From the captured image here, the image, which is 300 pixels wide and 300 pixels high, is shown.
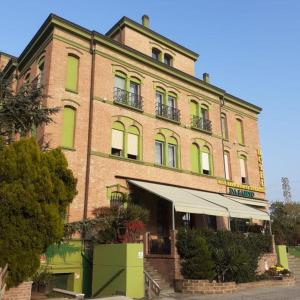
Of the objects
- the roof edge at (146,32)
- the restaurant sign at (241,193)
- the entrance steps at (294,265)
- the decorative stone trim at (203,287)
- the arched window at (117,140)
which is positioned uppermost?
the roof edge at (146,32)

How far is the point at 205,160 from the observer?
2553cm

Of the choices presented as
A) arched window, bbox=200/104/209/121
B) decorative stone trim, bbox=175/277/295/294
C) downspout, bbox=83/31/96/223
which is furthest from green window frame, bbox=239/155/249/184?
downspout, bbox=83/31/96/223

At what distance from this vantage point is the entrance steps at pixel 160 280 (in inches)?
614

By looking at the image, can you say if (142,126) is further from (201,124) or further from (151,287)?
(151,287)

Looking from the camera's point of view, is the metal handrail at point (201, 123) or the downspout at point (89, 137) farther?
the metal handrail at point (201, 123)

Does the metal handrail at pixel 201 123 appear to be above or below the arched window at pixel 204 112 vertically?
below

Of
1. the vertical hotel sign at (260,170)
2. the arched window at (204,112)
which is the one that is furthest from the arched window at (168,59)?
the vertical hotel sign at (260,170)

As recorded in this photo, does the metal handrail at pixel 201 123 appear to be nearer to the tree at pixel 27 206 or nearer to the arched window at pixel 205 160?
the arched window at pixel 205 160

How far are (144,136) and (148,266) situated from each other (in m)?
7.89

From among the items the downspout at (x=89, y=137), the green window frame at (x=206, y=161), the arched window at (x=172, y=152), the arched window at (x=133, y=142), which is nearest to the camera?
the downspout at (x=89, y=137)

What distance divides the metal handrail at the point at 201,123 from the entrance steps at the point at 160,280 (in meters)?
11.3

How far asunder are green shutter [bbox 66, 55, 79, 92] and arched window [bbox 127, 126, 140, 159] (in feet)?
13.3

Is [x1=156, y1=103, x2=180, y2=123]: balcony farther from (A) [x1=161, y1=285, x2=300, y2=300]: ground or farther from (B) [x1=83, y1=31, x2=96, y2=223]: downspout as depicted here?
(A) [x1=161, y1=285, x2=300, y2=300]: ground

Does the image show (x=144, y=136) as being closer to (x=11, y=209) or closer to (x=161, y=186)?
(x=161, y=186)
